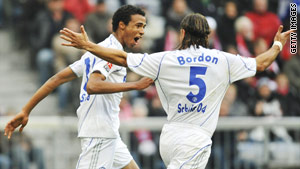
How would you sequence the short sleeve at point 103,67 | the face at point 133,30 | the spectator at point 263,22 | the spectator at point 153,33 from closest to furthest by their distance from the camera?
the short sleeve at point 103,67, the face at point 133,30, the spectator at point 153,33, the spectator at point 263,22

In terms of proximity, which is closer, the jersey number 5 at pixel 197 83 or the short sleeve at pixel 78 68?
the jersey number 5 at pixel 197 83

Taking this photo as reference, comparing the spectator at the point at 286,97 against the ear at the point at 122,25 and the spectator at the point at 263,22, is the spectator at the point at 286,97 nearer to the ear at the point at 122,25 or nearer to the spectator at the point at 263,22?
the spectator at the point at 263,22

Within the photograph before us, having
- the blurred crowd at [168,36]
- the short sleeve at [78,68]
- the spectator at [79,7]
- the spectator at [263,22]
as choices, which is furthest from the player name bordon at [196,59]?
the spectator at [263,22]

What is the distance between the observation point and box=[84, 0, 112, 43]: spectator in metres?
14.8

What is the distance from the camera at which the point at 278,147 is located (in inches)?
514

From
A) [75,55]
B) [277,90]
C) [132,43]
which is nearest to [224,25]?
[277,90]

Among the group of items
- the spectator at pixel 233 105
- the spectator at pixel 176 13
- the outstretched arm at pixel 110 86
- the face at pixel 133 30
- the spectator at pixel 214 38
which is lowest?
the spectator at pixel 233 105

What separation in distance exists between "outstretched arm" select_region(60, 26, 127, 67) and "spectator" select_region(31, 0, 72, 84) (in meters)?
7.25

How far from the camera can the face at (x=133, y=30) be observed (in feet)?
26.6

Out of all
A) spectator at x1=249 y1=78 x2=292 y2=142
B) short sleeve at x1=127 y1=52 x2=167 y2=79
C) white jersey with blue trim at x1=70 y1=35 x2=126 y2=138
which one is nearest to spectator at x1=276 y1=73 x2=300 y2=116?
spectator at x1=249 y1=78 x2=292 y2=142

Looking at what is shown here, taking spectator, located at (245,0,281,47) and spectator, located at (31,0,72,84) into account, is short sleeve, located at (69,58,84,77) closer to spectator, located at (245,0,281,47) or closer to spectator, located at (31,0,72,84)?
spectator, located at (31,0,72,84)

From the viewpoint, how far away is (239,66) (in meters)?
7.50

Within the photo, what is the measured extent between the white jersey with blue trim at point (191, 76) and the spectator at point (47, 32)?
732 cm

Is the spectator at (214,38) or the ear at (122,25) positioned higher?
the spectator at (214,38)
